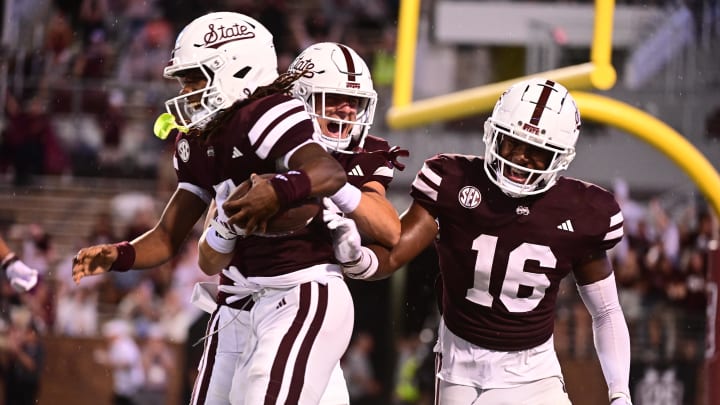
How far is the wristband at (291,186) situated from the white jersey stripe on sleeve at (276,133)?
131 mm

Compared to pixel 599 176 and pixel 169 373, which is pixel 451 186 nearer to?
pixel 169 373

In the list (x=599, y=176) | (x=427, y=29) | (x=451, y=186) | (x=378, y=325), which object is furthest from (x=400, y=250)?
(x=599, y=176)

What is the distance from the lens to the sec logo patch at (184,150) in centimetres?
355

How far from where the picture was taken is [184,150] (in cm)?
357

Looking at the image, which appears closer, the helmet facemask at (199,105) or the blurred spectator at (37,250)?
the helmet facemask at (199,105)

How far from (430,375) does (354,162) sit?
5.14 metres

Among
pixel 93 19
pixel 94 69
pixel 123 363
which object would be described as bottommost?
pixel 123 363

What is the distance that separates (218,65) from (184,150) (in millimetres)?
336

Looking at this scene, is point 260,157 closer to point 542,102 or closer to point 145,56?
point 542,102

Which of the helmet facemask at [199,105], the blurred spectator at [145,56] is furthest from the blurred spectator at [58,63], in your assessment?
the helmet facemask at [199,105]

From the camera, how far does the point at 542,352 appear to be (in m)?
3.65

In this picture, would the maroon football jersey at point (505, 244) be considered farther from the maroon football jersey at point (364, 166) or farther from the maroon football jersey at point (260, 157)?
the maroon football jersey at point (260, 157)

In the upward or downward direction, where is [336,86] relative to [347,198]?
upward

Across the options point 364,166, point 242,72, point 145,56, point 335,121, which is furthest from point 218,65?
point 145,56
